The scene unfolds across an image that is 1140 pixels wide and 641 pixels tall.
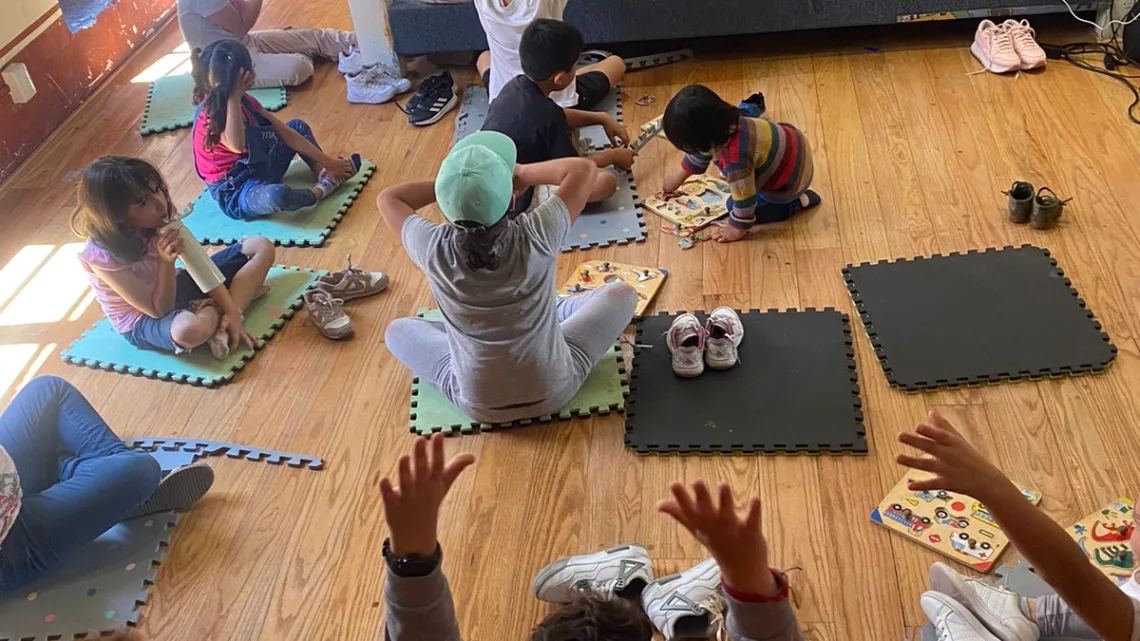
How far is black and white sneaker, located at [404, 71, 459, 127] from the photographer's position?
354 centimetres

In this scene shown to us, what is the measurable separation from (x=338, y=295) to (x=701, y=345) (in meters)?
1.06

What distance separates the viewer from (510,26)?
3.15 meters

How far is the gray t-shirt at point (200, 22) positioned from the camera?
143 inches

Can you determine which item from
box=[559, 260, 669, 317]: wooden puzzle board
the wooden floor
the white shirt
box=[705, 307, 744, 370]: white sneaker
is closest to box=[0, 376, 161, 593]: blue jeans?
the wooden floor

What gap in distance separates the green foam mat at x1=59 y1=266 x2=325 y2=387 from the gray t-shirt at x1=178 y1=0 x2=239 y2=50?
4.39 feet

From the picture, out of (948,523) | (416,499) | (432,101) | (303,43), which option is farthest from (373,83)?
(416,499)

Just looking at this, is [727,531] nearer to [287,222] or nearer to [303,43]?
[287,222]

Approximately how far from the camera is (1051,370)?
85.9 inches

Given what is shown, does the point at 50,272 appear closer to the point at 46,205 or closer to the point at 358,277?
the point at 46,205

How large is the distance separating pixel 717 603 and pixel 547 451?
582 mm

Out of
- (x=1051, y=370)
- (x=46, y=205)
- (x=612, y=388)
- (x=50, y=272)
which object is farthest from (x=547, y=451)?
(x=46, y=205)

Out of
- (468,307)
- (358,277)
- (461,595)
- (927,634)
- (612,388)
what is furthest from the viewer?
(358,277)

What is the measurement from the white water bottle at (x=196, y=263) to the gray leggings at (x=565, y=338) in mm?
504

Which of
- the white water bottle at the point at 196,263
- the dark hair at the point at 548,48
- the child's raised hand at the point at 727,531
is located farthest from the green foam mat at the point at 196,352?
the child's raised hand at the point at 727,531
